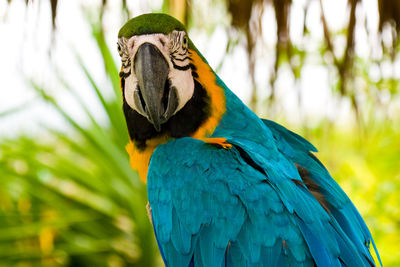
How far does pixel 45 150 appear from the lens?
3.53 m

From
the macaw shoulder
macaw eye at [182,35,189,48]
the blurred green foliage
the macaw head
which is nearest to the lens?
the macaw shoulder

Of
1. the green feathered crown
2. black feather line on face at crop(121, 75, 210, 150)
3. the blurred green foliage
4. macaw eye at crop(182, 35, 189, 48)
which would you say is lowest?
the blurred green foliage

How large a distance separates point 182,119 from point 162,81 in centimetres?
18

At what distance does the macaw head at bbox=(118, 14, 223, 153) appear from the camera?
1279 mm

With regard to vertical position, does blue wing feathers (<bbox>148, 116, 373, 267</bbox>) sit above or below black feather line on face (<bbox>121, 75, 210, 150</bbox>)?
below

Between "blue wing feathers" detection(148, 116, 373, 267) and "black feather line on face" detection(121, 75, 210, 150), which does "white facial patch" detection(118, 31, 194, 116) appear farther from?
"blue wing feathers" detection(148, 116, 373, 267)

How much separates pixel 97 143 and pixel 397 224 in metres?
2.44

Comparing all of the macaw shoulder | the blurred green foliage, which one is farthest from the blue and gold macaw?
the blurred green foliage

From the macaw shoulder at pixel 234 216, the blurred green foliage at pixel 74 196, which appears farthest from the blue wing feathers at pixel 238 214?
the blurred green foliage at pixel 74 196

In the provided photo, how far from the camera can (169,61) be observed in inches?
52.5

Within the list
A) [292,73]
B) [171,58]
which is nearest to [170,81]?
[171,58]

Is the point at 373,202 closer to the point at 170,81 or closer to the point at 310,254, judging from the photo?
the point at 310,254

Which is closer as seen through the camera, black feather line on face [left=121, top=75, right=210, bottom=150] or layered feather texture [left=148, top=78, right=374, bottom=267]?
layered feather texture [left=148, top=78, right=374, bottom=267]

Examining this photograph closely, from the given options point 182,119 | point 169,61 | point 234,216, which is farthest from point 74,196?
point 234,216
